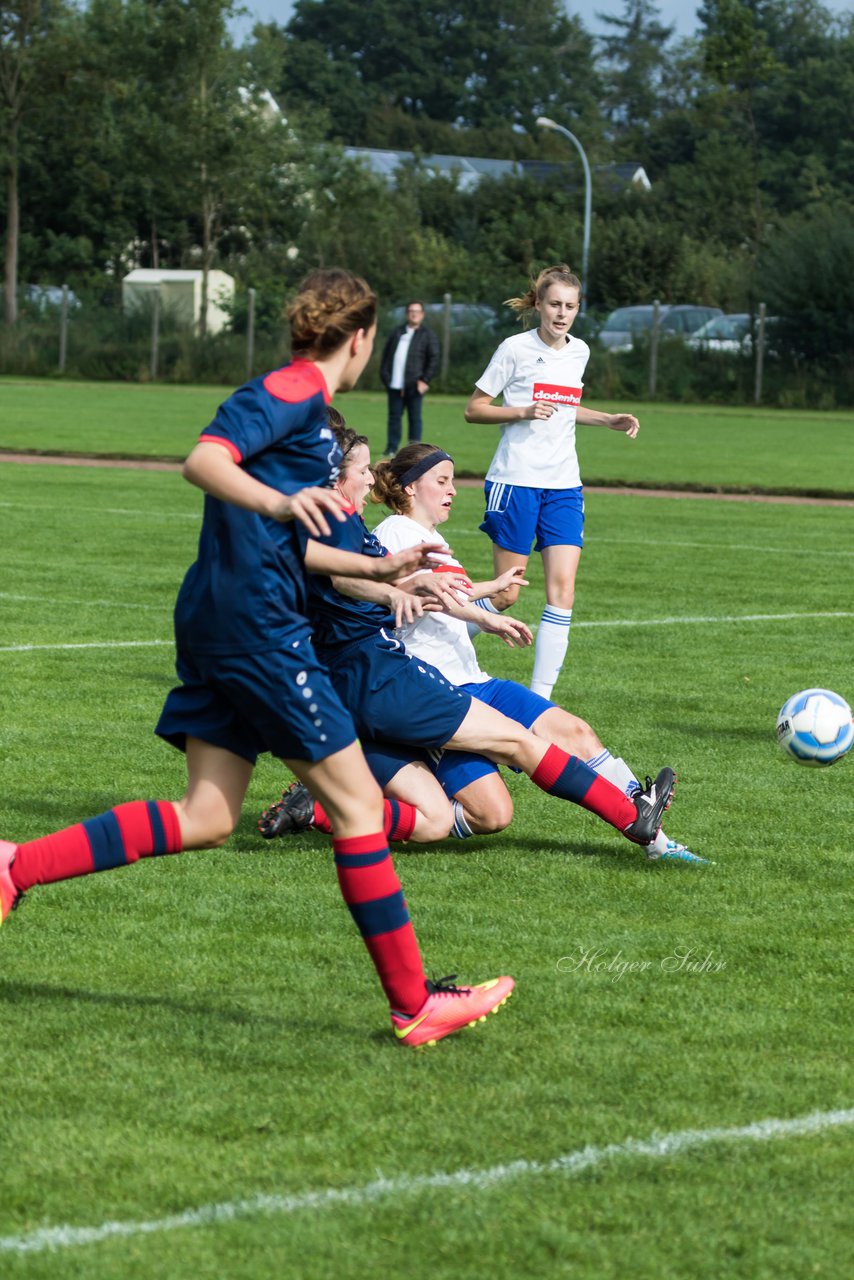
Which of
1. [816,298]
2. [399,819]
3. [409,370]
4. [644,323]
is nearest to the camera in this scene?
[399,819]

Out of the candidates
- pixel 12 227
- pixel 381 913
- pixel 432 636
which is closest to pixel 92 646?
pixel 432 636

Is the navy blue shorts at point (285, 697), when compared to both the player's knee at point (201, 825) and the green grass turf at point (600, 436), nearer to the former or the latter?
the player's knee at point (201, 825)

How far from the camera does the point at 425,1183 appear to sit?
355 cm

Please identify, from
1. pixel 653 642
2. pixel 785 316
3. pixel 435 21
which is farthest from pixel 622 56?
pixel 653 642

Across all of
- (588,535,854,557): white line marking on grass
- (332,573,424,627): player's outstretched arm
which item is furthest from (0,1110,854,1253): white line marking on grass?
(588,535,854,557): white line marking on grass

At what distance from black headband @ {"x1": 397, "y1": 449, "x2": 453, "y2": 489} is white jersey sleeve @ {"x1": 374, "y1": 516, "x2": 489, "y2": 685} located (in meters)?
0.13

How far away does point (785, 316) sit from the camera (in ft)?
141

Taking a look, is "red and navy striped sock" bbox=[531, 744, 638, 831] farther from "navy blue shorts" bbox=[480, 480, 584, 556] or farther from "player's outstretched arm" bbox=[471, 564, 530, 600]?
"navy blue shorts" bbox=[480, 480, 584, 556]

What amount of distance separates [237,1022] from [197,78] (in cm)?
5530

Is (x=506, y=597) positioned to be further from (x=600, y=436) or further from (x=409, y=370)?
(x=600, y=436)

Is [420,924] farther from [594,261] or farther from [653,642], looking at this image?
[594,261]

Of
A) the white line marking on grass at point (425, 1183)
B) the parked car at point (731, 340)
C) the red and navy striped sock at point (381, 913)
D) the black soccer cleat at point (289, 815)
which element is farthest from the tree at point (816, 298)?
the white line marking on grass at point (425, 1183)

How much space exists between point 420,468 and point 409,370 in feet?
57.8

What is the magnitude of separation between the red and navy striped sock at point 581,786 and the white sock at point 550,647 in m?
2.56
